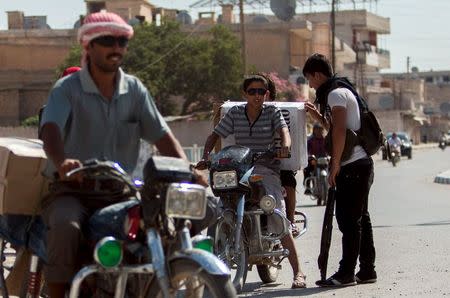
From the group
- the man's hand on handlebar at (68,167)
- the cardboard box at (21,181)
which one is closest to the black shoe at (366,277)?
the cardboard box at (21,181)

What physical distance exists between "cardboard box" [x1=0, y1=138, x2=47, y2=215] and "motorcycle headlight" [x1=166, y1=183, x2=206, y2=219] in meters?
1.16

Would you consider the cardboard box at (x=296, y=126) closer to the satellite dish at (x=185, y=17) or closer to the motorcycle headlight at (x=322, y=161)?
the motorcycle headlight at (x=322, y=161)

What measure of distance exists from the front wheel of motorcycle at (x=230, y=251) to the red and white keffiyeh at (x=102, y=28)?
3981mm

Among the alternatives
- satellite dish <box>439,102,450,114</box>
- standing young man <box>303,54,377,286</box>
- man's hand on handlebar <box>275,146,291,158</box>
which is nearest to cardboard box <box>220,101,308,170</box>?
standing young man <box>303,54,377,286</box>

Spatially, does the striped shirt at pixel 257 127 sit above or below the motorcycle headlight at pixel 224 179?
above

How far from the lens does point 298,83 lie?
81062 mm

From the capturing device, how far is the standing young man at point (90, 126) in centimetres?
607

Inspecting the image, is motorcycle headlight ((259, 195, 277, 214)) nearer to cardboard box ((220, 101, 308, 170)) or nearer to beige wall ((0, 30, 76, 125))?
cardboard box ((220, 101, 308, 170))

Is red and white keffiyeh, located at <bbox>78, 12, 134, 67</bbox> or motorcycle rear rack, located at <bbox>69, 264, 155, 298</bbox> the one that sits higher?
red and white keffiyeh, located at <bbox>78, 12, 134, 67</bbox>

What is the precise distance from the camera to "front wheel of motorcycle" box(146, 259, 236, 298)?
5.57m

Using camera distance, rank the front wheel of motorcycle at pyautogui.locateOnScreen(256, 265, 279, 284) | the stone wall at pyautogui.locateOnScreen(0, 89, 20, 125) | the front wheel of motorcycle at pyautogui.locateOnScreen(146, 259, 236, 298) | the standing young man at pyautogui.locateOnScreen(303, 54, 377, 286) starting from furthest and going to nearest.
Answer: the stone wall at pyautogui.locateOnScreen(0, 89, 20, 125) < the front wheel of motorcycle at pyautogui.locateOnScreen(256, 265, 279, 284) < the standing young man at pyautogui.locateOnScreen(303, 54, 377, 286) < the front wheel of motorcycle at pyautogui.locateOnScreen(146, 259, 236, 298)

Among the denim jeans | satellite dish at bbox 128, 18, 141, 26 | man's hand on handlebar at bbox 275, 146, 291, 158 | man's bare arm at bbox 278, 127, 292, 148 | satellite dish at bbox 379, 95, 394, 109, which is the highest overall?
satellite dish at bbox 128, 18, 141, 26

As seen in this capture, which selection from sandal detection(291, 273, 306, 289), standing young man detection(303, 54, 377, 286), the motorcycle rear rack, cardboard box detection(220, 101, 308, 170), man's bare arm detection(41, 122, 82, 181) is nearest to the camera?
the motorcycle rear rack

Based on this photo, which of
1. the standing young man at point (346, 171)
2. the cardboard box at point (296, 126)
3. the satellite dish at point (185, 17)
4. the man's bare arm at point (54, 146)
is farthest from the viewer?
the satellite dish at point (185, 17)
